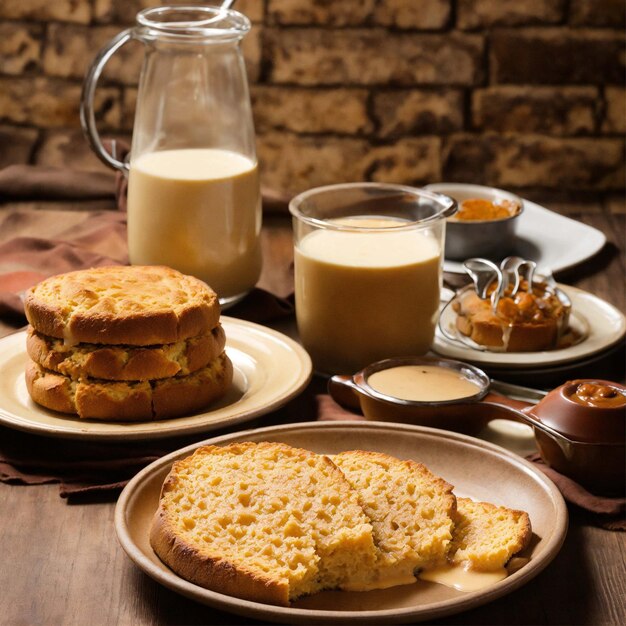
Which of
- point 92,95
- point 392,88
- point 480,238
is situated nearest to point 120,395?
point 92,95

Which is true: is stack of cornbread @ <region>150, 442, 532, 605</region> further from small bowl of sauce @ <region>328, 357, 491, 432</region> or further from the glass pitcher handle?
the glass pitcher handle

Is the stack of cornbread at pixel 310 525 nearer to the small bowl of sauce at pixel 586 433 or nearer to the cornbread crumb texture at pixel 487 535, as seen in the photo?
the cornbread crumb texture at pixel 487 535

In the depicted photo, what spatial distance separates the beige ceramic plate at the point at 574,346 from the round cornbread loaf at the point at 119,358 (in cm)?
38

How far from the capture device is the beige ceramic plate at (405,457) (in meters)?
0.81

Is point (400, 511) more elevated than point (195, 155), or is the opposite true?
point (195, 155)

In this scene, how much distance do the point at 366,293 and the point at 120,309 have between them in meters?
0.34

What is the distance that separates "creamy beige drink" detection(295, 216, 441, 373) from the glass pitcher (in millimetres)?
180

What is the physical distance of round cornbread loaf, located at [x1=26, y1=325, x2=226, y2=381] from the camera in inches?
45.6

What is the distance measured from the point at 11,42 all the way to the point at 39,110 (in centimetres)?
19

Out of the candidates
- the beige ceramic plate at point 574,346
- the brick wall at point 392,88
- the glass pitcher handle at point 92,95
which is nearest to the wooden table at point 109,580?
the beige ceramic plate at point 574,346

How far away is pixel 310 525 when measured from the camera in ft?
2.99

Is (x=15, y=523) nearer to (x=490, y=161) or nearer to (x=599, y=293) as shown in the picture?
(x=599, y=293)

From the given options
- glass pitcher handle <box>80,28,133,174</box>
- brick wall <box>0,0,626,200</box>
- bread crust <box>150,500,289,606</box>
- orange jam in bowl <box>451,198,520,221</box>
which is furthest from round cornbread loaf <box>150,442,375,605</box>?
brick wall <box>0,0,626,200</box>

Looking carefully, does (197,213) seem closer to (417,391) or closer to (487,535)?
(417,391)
